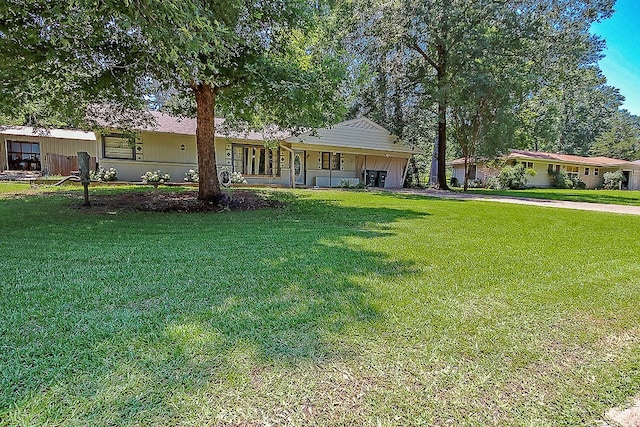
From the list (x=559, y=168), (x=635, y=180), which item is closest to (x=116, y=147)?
(x=559, y=168)

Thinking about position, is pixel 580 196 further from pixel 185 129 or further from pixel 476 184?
pixel 185 129

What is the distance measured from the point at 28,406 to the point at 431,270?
3.56 meters

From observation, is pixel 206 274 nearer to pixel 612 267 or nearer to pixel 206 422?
pixel 206 422

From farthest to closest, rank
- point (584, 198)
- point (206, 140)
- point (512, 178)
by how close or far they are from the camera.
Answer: point (512, 178)
point (584, 198)
point (206, 140)

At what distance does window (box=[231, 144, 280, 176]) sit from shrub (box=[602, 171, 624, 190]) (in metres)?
31.5

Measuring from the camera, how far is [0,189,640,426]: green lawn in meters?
1.82

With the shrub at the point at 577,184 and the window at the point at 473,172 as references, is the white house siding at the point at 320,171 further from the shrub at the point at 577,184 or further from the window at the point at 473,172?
the shrub at the point at 577,184

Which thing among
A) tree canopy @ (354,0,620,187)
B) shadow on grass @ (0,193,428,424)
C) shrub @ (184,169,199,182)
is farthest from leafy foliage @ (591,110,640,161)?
shadow on grass @ (0,193,428,424)

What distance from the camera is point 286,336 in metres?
2.48

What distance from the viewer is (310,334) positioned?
99.3 inches

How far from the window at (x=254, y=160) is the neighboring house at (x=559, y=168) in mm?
18441

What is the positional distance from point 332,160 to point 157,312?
64.5 ft

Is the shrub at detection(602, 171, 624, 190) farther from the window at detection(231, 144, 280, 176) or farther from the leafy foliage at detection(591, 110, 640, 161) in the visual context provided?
the window at detection(231, 144, 280, 176)

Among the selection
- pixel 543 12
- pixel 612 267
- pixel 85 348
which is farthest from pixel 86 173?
pixel 543 12
